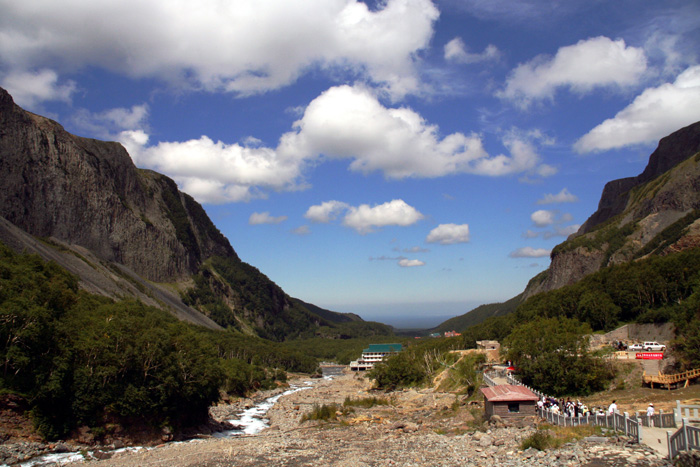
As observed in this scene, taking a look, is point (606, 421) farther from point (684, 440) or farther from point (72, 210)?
point (72, 210)

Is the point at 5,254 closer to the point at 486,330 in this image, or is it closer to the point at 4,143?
the point at 486,330

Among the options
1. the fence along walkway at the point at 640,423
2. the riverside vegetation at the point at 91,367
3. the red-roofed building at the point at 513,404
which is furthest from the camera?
A: the riverside vegetation at the point at 91,367

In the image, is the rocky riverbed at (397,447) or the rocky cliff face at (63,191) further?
the rocky cliff face at (63,191)

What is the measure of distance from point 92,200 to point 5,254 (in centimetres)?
12154

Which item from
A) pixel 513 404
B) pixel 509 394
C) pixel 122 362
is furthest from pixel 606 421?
pixel 122 362

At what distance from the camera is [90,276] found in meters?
133

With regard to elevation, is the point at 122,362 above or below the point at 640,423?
above

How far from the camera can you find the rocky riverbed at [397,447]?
23.5m

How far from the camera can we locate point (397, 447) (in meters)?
32.1

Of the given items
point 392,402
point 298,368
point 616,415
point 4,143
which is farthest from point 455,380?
point 4,143

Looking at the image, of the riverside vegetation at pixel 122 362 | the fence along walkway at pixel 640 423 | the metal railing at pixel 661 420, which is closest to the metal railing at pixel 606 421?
the fence along walkway at pixel 640 423

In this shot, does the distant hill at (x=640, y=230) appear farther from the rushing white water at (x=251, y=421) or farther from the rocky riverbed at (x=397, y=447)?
the rushing white water at (x=251, y=421)

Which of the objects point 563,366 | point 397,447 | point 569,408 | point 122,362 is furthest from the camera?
point 122,362

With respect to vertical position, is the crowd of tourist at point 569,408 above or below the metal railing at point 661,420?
below
